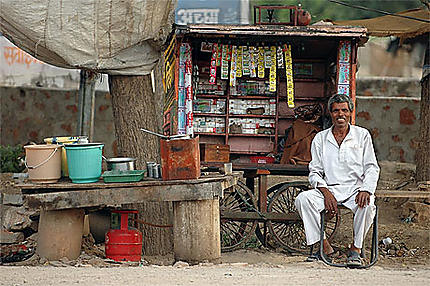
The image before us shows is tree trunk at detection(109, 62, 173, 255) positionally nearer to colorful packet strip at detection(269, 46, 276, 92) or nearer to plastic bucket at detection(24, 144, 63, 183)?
colorful packet strip at detection(269, 46, 276, 92)

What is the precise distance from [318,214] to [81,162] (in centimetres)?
224

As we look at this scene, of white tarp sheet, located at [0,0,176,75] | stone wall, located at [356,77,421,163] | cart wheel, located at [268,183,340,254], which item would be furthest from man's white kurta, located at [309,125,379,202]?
stone wall, located at [356,77,421,163]

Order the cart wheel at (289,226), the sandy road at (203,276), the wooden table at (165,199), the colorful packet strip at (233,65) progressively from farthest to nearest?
the colorful packet strip at (233,65) → the cart wheel at (289,226) → the wooden table at (165,199) → the sandy road at (203,276)

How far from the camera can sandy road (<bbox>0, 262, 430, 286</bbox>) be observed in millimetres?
4438

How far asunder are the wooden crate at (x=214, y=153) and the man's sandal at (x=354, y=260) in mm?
2354

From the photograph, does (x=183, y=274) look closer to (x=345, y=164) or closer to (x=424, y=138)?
(x=345, y=164)

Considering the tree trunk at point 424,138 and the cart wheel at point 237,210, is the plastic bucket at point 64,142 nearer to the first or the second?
the cart wheel at point 237,210

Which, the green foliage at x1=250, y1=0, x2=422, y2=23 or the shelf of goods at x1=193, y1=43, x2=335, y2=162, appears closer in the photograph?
the shelf of goods at x1=193, y1=43, x2=335, y2=162

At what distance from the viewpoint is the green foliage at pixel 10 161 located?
11.9 m

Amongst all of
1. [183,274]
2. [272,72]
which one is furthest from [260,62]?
[183,274]

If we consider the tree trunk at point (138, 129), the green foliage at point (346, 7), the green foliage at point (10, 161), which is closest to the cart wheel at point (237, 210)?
the tree trunk at point (138, 129)

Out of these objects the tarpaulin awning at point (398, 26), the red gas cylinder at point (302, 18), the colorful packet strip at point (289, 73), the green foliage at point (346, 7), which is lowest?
the colorful packet strip at point (289, 73)

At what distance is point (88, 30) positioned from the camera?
257 inches

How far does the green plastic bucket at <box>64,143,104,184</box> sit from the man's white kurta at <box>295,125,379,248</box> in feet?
6.54
